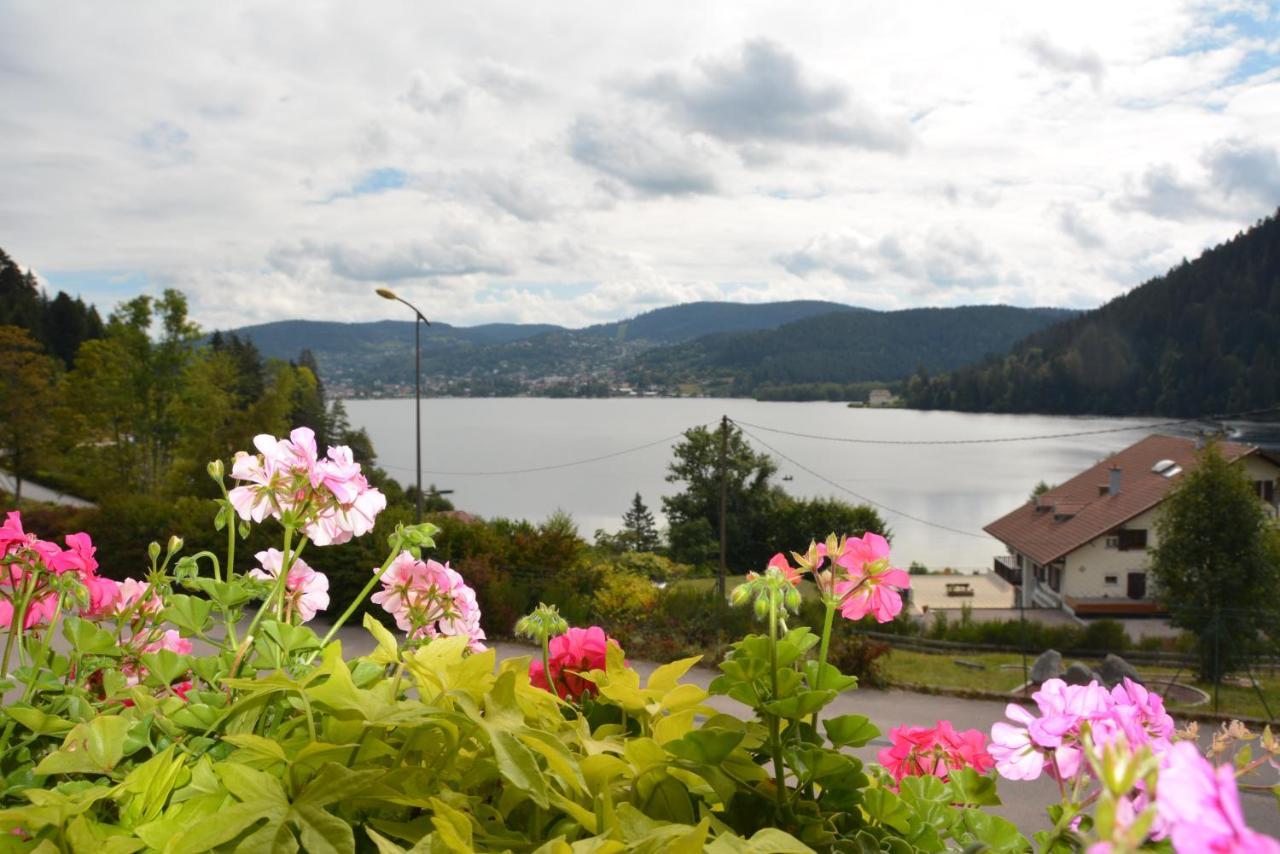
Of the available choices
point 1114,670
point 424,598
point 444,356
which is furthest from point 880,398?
point 424,598

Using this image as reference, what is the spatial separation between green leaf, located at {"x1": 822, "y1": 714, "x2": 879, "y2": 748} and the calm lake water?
128 feet

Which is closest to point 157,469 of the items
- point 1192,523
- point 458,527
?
point 458,527

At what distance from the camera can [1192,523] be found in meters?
19.5

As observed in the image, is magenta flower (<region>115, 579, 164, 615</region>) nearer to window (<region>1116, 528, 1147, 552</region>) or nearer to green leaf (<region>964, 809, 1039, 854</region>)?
green leaf (<region>964, 809, 1039, 854</region>)

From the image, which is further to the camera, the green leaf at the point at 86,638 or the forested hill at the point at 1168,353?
the forested hill at the point at 1168,353

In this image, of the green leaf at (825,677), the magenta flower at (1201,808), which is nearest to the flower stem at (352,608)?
the green leaf at (825,677)

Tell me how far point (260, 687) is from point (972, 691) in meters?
14.6

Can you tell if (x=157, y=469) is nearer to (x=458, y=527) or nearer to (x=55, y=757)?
(x=458, y=527)

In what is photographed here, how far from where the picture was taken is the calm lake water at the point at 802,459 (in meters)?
52.8

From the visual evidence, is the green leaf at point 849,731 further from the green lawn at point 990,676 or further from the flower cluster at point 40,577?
the green lawn at point 990,676

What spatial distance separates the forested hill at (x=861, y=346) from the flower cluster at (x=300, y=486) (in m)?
129

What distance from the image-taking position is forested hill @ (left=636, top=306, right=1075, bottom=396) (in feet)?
429

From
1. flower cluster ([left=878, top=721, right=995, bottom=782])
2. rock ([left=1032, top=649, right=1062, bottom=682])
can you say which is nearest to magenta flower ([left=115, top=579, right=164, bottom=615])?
flower cluster ([left=878, top=721, right=995, bottom=782])

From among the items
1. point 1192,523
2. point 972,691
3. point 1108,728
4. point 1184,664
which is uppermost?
point 1108,728
